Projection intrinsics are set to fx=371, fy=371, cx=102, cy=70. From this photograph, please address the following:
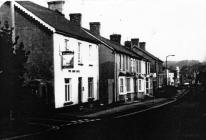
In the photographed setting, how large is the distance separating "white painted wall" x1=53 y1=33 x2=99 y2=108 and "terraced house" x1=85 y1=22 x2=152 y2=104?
319cm

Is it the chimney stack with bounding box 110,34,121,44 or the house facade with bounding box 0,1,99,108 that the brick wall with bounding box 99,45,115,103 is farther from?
the chimney stack with bounding box 110,34,121,44

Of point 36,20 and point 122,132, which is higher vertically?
point 36,20

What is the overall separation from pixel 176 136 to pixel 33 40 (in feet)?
56.0

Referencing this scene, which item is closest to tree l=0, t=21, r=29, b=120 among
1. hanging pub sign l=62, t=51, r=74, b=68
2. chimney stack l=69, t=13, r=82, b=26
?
hanging pub sign l=62, t=51, r=74, b=68

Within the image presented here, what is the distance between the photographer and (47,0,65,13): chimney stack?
127 ft

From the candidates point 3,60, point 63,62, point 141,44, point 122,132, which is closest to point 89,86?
point 63,62

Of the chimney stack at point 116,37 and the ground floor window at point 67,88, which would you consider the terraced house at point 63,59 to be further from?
the chimney stack at point 116,37

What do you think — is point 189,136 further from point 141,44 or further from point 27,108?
point 141,44

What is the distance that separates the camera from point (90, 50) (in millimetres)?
36250

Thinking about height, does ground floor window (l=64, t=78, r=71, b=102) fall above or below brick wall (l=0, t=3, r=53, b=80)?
below

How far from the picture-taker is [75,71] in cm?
3166

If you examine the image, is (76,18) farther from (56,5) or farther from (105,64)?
(105,64)

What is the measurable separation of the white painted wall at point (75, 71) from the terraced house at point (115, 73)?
3192 millimetres

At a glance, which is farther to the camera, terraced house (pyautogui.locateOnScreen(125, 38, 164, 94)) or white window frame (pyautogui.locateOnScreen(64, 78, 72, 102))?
terraced house (pyautogui.locateOnScreen(125, 38, 164, 94))
